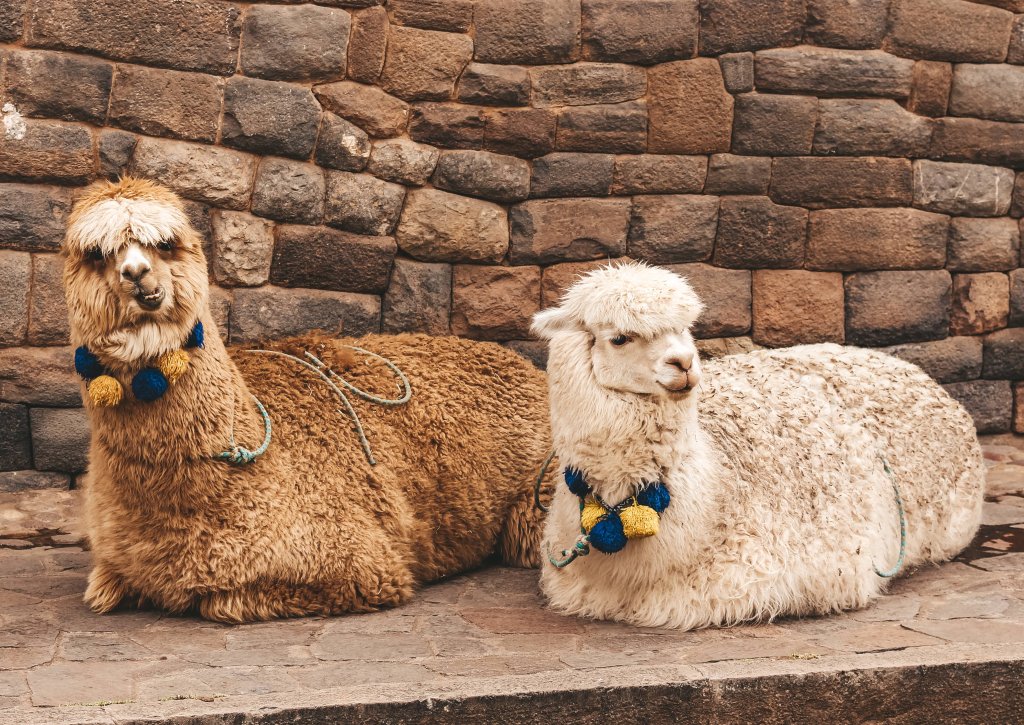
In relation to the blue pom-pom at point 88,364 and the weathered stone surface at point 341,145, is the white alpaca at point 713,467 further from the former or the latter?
the weathered stone surface at point 341,145

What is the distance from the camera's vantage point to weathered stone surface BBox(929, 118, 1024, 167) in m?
6.91

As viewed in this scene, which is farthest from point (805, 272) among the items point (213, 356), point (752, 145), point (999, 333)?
point (213, 356)

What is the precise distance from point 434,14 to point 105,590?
3211mm

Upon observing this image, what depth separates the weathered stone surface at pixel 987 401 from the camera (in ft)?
23.5

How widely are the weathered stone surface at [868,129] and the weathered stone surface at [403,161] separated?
85.2 inches

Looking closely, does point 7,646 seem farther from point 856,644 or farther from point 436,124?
point 436,124

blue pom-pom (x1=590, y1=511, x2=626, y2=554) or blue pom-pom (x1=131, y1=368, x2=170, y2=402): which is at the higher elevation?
blue pom-pom (x1=131, y1=368, x2=170, y2=402)

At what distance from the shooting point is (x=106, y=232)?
3.75 meters

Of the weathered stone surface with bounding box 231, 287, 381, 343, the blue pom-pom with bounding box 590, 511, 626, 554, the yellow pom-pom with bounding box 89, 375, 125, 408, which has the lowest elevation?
the blue pom-pom with bounding box 590, 511, 626, 554

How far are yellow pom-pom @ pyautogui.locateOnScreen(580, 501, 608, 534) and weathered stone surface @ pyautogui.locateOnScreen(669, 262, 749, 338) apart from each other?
2.77m

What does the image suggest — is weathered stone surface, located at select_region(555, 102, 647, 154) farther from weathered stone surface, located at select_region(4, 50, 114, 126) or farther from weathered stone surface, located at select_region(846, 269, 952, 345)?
weathered stone surface, located at select_region(4, 50, 114, 126)

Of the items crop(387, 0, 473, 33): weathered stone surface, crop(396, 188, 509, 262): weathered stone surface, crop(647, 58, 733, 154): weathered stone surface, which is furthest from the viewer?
crop(647, 58, 733, 154): weathered stone surface

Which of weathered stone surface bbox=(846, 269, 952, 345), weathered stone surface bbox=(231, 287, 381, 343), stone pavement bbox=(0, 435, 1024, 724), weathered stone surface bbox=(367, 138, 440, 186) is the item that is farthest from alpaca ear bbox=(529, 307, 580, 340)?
weathered stone surface bbox=(846, 269, 952, 345)

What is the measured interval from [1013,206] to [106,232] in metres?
5.48
